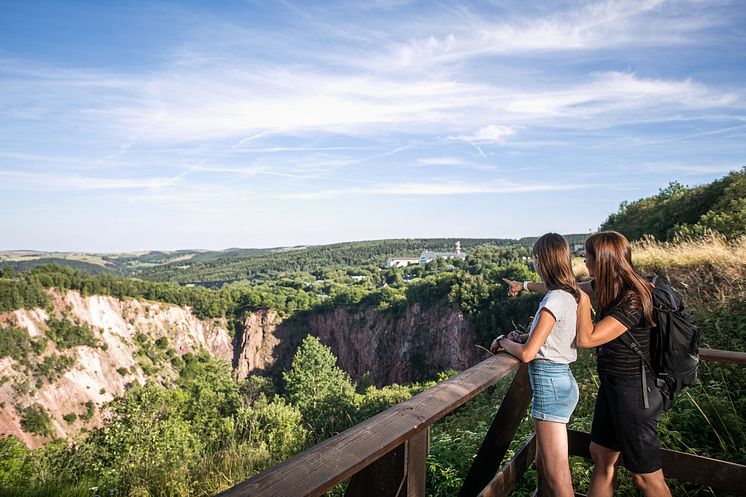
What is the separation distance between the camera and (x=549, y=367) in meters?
2.18

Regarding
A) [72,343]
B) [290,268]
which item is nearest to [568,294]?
[72,343]

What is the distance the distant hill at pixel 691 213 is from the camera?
1191 centimetres

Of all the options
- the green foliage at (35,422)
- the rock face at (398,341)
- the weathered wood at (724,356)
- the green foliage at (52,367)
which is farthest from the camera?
the green foliage at (52,367)

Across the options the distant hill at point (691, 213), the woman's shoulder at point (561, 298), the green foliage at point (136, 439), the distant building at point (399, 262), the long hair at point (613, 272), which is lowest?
the green foliage at point (136, 439)

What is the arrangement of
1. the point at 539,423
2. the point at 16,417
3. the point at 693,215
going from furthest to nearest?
1. the point at 16,417
2. the point at 693,215
3. the point at 539,423

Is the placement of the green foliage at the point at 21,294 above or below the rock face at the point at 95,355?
above

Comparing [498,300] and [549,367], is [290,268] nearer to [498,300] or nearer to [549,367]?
[498,300]

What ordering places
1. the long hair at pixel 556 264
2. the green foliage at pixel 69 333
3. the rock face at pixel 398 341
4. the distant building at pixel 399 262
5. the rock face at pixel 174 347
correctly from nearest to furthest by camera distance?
the long hair at pixel 556 264
the rock face at pixel 398 341
the rock face at pixel 174 347
the green foliage at pixel 69 333
the distant building at pixel 399 262

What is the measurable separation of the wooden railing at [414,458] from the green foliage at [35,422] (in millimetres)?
51914

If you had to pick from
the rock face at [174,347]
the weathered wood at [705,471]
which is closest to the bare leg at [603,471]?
the weathered wood at [705,471]

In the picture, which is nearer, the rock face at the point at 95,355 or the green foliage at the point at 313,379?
the green foliage at the point at 313,379

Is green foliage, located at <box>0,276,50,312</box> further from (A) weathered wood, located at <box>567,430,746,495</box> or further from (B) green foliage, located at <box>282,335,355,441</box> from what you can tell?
(A) weathered wood, located at <box>567,430,746,495</box>

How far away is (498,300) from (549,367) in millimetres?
31523

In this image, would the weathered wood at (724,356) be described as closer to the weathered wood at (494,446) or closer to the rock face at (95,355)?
the weathered wood at (494,446)
